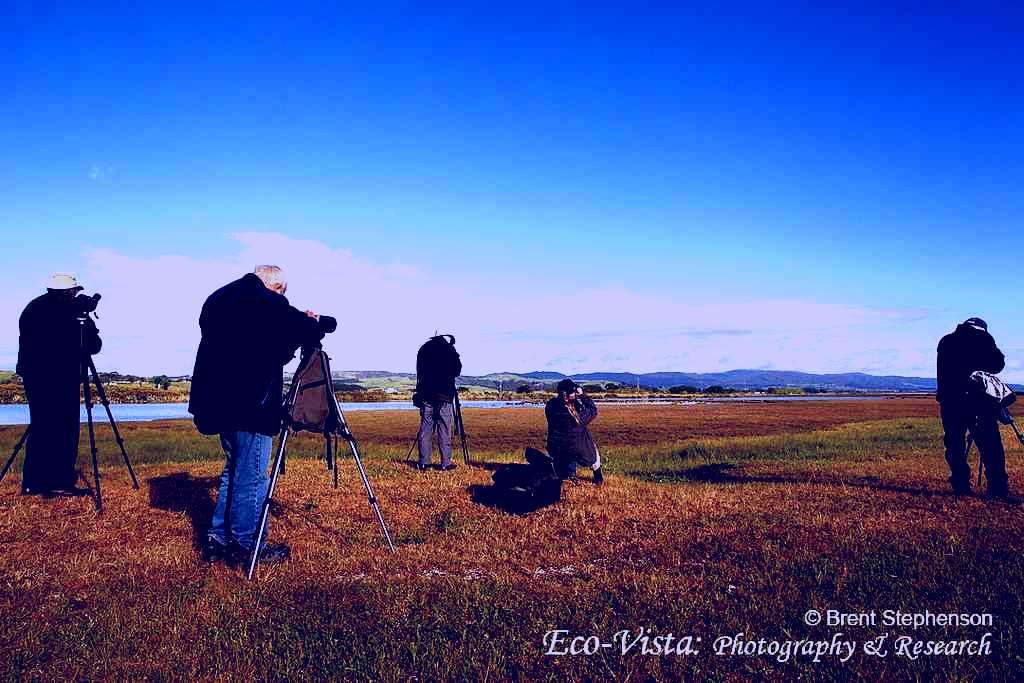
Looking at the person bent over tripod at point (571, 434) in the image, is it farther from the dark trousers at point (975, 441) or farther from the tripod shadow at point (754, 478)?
the dark trousers at point (975, 441)

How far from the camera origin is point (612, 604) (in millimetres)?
5277

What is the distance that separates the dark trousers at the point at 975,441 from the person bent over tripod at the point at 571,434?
5795mm

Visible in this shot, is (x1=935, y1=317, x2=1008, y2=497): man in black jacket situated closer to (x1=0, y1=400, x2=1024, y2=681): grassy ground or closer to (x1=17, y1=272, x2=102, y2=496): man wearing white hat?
(x1=0, y1=400, x2=1024, y2=681): grassy ground

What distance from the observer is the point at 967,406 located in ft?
32.4

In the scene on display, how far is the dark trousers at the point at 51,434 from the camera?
9.01 metres

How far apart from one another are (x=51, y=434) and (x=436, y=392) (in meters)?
6.76

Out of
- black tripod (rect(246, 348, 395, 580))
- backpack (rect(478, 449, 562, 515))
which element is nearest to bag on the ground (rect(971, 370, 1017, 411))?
backpack (rect(478, 449, 562, 515))

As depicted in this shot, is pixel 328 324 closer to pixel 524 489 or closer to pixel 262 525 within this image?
pixel 262 525

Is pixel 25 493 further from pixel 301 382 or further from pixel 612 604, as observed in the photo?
pixel 612 604

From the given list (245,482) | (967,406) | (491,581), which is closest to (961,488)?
(967,406)

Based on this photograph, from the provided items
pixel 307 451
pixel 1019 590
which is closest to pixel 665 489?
pixel 1019 590

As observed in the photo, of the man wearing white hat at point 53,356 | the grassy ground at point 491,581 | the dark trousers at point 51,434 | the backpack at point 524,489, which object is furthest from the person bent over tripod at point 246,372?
the dark trousers at point 51,434

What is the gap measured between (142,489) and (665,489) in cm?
887

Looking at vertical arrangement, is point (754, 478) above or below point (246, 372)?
below
